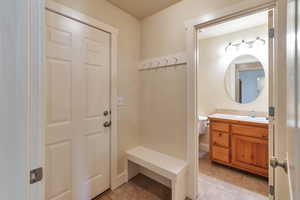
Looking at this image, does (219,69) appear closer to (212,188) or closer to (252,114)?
(252,114)

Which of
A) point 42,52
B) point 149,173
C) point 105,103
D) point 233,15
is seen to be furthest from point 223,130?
point 42,52

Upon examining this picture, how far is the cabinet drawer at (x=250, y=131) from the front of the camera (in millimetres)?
2120

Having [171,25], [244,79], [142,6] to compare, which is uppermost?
[142,6]

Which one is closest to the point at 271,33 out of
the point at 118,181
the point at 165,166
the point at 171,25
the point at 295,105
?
the point at 171,25

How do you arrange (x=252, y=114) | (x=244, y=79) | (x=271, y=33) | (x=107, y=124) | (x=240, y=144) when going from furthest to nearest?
(x=244, y=79)
(x=252, y=114)
(x=240, y=144)
(x=107, y=124)
(x=271, y=33)

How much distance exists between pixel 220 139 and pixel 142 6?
245 cm

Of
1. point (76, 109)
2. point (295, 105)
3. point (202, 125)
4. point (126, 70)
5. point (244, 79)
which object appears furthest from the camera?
point (202, 125)

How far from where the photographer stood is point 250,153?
88.4 inches

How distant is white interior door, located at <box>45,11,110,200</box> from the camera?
1442 millimetres

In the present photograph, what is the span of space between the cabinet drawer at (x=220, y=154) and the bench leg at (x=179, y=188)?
1088mm

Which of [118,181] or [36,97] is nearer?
[36,97]

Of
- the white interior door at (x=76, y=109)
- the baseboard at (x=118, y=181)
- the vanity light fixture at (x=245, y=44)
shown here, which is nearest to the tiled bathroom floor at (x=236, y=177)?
the baseboard at (x=118, y=181)

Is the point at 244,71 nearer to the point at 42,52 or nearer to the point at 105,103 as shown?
the point at 105,103

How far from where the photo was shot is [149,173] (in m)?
2.27
